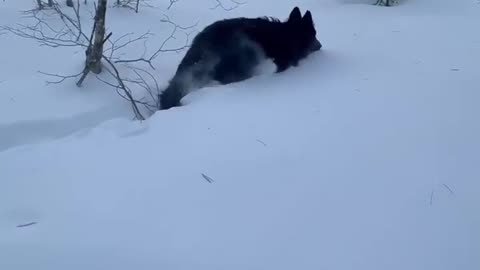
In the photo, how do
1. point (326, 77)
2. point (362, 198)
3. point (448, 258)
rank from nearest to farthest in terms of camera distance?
1. point (448, 258)
2. point (362, 198)
3. point (326, 77)

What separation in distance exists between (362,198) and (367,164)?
299 millimetres

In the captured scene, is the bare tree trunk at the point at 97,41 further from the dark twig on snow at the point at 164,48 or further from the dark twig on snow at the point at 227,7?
the dark twig on snow at the point at 227,7

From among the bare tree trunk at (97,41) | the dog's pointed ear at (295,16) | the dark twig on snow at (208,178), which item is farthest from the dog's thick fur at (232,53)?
the dark twig on snow at (208,178)

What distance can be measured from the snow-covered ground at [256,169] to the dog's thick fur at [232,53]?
0.76 feet

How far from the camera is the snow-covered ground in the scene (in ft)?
5.83

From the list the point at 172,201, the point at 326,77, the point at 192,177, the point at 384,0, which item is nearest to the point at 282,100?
the point at 326,77

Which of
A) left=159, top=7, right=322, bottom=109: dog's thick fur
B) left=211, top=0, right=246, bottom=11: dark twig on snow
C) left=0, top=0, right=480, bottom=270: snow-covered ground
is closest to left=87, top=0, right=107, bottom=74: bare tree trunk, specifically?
left=0, top=0, right=480, bottom=270: snow-covered ground

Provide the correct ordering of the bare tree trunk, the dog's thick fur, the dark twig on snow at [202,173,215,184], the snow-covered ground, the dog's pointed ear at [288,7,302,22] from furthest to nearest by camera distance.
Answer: the dog's pointed ear at [288,7,302,22] < the dog's thick fur < the bare tree trunk < the dark twig on snow at [202,173,215,184] < the snow-covered ground

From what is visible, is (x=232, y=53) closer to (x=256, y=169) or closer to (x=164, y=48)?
(x=164, y=48)

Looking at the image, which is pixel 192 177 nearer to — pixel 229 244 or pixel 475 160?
pixel 229 244

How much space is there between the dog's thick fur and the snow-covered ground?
0.23 meters

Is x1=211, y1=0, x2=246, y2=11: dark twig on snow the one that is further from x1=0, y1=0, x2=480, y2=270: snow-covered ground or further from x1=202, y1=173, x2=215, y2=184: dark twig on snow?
Answer: x1=202, y1=173, x2=215, y2=184: dark twig on snow

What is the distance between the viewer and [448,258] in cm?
171

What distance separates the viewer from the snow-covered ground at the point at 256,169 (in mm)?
1776
